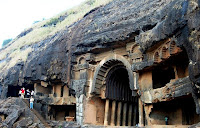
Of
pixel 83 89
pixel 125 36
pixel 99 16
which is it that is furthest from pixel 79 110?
pixel 99 16

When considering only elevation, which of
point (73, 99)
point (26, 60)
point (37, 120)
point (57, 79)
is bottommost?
point (37, 120)

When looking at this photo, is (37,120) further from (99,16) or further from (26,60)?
(99,16)

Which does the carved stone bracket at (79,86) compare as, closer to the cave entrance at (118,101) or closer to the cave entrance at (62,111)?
the cave entrance at (118,101)

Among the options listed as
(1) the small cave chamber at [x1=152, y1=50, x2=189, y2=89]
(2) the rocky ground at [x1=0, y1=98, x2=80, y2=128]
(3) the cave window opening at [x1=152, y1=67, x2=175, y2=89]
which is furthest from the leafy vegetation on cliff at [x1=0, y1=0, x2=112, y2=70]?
(1) the small cave chamber at [x1=152, y1=50, x2=189, y2=89]

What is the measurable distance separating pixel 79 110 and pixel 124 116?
11.2 ft

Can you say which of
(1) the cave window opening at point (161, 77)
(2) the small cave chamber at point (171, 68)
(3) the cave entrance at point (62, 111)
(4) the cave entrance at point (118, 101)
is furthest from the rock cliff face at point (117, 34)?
(3) the cave entrance at point (62, 111)

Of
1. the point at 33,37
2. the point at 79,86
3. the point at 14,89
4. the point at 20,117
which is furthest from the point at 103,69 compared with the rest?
the point at 33,37

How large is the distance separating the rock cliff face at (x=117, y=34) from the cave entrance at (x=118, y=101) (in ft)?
7.57

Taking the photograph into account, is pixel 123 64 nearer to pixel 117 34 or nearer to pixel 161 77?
pixel 117 34

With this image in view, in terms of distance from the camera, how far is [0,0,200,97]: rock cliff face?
816cm

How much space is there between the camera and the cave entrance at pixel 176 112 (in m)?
11.5

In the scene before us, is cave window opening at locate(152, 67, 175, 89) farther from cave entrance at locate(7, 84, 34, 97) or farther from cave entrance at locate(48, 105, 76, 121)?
cave entrance at locate(7, 84, 34, 97)

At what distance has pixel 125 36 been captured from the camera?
44.9 ft

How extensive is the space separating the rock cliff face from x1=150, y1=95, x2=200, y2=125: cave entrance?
2.60 metres
